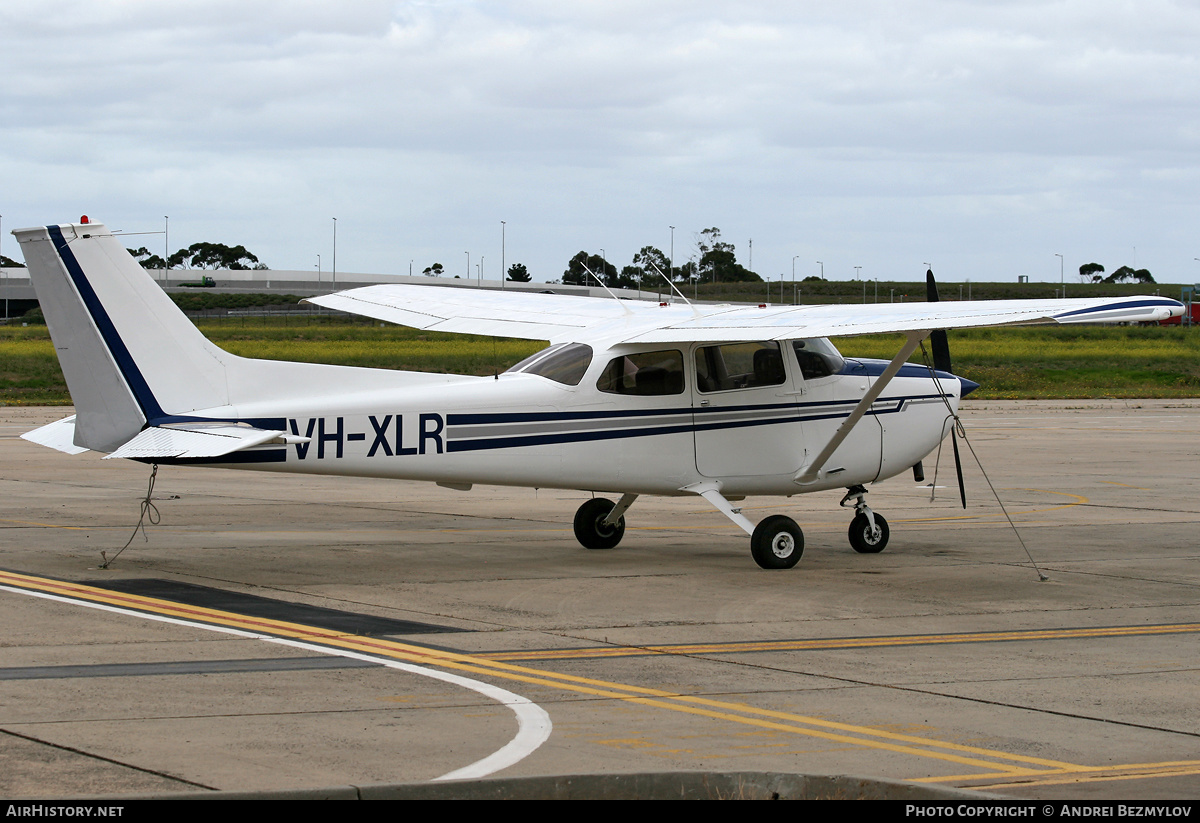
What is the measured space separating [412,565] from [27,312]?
358 ft

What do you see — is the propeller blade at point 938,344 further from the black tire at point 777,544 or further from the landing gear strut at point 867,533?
the black tire at point 777,544

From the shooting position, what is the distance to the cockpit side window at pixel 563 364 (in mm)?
12445

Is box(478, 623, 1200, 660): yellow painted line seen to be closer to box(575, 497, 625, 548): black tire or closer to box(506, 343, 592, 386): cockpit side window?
box(506, 343, 592, 386): cockpit side window

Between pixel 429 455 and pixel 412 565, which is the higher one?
pixel 429 455

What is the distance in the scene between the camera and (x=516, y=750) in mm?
6145

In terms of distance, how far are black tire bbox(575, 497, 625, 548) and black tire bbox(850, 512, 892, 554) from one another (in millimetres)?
2465

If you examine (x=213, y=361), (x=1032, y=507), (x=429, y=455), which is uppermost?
(x=213, y=361)

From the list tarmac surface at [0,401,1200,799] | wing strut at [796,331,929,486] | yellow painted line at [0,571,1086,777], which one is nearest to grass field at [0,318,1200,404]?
tarmac surface at [0,401,1200,799]

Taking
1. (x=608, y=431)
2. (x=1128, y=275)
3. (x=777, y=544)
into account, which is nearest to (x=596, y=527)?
(x=608, y=431)

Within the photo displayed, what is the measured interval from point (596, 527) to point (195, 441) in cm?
472

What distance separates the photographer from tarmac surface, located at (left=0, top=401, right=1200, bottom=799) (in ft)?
19.8

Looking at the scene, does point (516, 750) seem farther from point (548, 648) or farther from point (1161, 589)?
point (1161, 589)
